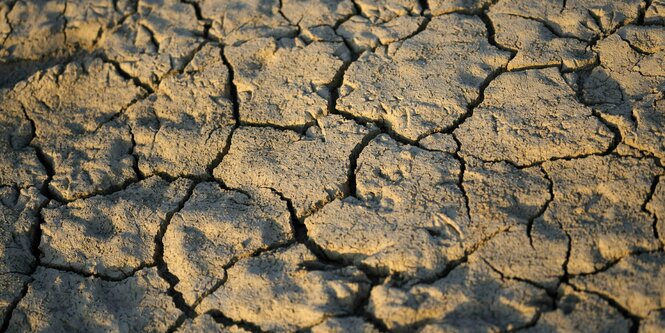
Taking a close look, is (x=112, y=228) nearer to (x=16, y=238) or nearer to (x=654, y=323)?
(x=16, y=238)

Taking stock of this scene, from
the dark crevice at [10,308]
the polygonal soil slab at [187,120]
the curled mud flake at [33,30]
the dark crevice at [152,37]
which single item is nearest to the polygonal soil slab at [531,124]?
the polygonal soil slab at [187,120]

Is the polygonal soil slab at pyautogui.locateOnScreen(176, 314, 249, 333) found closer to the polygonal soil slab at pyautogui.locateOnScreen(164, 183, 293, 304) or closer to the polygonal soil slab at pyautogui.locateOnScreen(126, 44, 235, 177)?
the polygonal soil slab at pyautogui.locateOnScreen(164, 183, 293, 304)

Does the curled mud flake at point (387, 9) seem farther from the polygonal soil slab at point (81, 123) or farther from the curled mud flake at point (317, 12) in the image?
the polygonal soil slab at point (81, 123)

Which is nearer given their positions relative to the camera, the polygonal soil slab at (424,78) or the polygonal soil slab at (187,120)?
the polygonal soil slab at (424,78)

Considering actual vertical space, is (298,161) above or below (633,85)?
below

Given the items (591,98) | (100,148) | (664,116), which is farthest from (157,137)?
(664,116)

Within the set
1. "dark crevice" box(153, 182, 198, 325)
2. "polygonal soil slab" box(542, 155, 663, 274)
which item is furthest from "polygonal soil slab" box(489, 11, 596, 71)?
"dark crevice" box(153, 182, 198, 325)

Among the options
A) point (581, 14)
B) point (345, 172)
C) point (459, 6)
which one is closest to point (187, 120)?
point (345, 172)

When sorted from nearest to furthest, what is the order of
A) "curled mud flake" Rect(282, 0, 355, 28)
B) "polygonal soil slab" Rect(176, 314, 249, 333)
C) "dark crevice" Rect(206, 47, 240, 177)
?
"polygonal soil slab" Rect(176, 314, 249, 333), "dark crevice" Rect(206, 47, 240, 177), "curled mud flake" Rect(282, 0, 355, 28)
